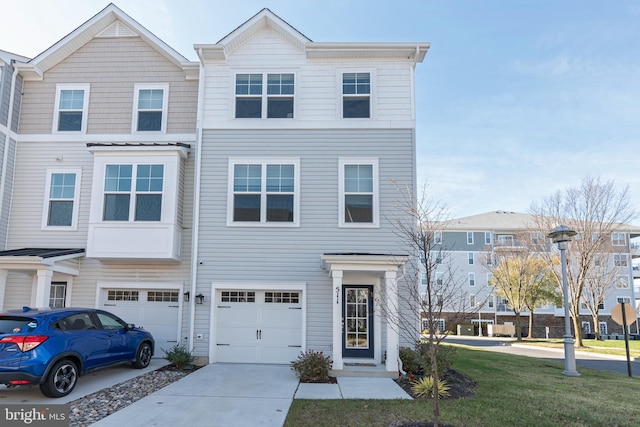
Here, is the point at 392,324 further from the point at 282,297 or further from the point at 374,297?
the point at 282,297

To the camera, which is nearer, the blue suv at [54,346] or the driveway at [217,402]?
the driveway at [217,402]

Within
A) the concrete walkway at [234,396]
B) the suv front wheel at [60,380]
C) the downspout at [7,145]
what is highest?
the downspout at [7,145]

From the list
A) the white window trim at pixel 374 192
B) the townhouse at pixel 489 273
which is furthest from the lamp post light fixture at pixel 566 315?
the townhouse at pixel 489 273

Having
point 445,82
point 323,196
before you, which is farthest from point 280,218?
point 445,82

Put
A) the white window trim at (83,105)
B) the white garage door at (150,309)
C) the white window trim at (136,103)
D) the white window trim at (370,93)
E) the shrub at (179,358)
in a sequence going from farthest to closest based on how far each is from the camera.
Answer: the white window trim at (83,105) → the white window trim at (136,103) → the white window trim at (370,93) → the white garage door at (150,309) → the shrub at (179,358)

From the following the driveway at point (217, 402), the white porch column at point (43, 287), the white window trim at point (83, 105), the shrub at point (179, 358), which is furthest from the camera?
the white window trim at point (83, 105)

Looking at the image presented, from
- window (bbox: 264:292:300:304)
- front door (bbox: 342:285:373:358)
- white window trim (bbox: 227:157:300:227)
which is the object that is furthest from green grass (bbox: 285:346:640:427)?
white window trim (bbox: 227:157:300:227)

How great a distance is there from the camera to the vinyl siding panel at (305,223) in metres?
11.7

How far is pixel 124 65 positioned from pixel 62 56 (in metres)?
1.99

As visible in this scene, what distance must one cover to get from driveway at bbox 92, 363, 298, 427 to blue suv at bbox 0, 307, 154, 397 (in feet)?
5.08

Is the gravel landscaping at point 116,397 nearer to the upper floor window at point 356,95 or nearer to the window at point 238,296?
the window at point 238,296

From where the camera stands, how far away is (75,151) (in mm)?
12953

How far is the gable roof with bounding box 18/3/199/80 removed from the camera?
42.8ft

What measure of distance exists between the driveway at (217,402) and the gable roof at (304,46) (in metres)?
8.93
